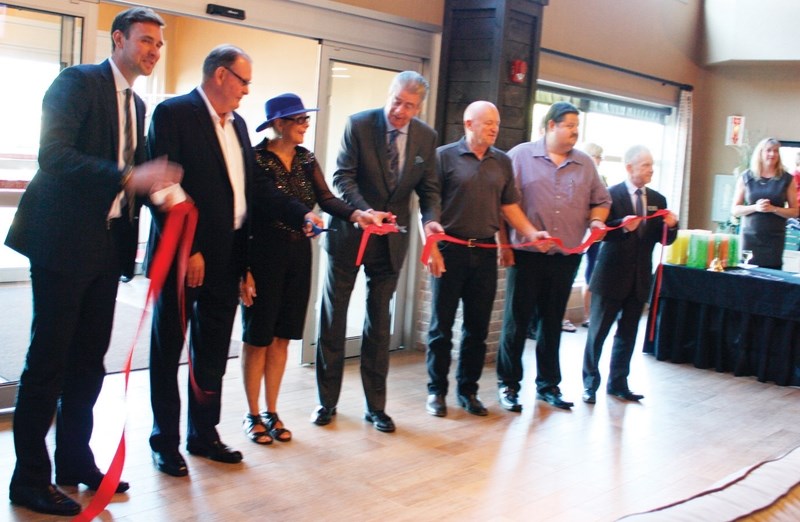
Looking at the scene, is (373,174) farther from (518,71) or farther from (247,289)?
(518,71)

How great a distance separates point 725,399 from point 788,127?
4.99 metres

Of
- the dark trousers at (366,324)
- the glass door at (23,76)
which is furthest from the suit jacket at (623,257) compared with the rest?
the glass door at (23,76)

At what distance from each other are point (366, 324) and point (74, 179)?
1845 mm

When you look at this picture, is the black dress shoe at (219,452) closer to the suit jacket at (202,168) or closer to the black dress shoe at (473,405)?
the suit jacket at (202,168)

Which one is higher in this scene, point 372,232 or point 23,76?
point 23,76

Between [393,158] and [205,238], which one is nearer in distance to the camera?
[205,238]

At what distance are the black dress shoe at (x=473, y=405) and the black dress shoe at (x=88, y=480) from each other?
6.65 feet

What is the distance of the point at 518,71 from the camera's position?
612cm

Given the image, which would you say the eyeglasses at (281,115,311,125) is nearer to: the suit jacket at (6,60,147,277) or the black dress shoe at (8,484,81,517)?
the suit jacket at (6,60,147,277)

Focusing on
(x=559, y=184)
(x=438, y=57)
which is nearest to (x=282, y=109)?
(x=559, y=184)

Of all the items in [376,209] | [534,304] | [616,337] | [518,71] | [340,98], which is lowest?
[616,337]

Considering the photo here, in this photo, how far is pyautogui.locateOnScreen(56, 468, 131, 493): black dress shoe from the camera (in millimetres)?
3396

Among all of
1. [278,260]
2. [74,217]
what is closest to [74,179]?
[74,217]

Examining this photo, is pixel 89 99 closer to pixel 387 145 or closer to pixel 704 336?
pixel 387 145
